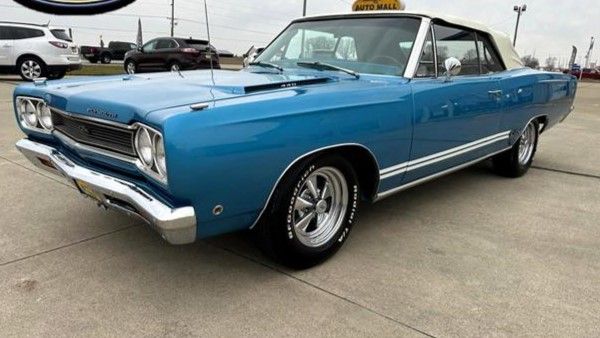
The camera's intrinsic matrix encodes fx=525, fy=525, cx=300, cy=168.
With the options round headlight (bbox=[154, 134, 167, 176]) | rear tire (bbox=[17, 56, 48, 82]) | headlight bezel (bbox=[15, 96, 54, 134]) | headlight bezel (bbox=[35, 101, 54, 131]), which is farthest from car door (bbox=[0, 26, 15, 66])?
round headlight (bbox=[154, 134, 167, 176])

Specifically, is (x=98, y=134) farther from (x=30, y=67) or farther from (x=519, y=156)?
(x=30, y=67)

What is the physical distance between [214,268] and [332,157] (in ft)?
2.99

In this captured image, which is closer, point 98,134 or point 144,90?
point 98,134

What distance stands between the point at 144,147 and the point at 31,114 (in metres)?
1.37

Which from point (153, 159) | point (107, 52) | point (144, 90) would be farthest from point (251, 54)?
point (107, 52)

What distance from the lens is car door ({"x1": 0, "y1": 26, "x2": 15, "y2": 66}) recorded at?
45.8 feet

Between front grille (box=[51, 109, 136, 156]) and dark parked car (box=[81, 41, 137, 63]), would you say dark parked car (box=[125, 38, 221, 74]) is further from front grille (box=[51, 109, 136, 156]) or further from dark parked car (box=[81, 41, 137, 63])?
dark parked car (box=[81, 41, 137, 63])

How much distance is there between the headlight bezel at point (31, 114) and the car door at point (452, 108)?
225 centimetres

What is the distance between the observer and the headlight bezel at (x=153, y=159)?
2227mm

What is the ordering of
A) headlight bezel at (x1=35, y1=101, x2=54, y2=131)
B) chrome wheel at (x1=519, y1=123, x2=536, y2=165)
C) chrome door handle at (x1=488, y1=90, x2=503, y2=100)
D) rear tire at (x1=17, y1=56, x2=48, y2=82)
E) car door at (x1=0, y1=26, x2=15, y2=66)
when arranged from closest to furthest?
headlight bezel at (x1=35, y1=101, x2=54, y2=131) < chrome door handle at (x1=488, y1=90, x2=503, y2=100) < chrome wheel at (x1=519, y1=123, x2=536, y2=165) < car door at (x1=0, y1=26, x2=15, y2=66) < rear tire at (x1=17, y1=56, x2=48, y2=82)

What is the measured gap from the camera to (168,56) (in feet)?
55.0

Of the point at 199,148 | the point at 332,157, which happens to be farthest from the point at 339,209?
the point at 199,148

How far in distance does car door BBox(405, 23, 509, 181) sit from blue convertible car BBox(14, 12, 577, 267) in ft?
0.04

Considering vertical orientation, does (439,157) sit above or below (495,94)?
below
